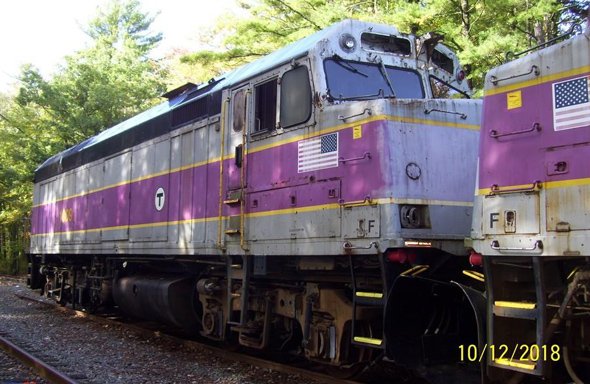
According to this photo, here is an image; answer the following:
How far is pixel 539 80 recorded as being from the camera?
13.4 feet

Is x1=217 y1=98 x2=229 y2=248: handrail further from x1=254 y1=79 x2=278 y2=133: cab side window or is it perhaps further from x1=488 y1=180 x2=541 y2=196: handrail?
x1=488 y1=180 x2=541 y2=196: handrail

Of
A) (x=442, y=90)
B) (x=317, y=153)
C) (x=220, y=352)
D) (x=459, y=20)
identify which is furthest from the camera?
(x=459, y=20)

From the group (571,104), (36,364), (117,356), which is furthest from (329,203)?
(36,364)

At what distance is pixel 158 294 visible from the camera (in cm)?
891

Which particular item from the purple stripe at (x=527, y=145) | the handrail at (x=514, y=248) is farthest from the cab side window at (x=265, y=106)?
the handrail at (x=514, y=248)

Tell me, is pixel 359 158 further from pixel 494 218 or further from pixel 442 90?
pixel 442 90

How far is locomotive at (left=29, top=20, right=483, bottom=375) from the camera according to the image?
209 inches

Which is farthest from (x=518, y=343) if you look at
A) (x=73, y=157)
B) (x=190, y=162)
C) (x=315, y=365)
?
(x=73, y=157)

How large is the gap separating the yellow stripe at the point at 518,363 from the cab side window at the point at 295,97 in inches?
124

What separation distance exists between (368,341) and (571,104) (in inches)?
109

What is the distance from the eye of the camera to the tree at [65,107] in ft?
81.6

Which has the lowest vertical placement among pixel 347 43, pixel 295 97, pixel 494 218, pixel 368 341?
pixel 368 341

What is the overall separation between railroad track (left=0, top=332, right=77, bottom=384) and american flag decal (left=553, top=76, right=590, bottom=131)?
572 centimetres

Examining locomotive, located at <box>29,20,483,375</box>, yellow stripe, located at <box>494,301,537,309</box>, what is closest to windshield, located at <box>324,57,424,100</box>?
locomotive, located at <box>29,20,483,375</box>
